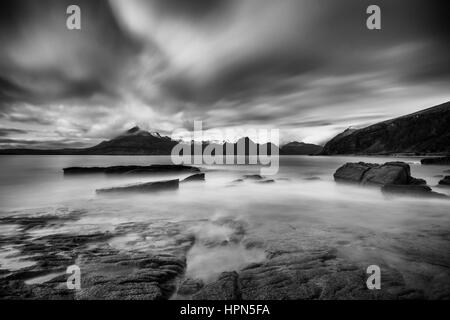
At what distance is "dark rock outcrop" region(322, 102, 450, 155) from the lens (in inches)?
4916

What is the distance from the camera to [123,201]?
13.5 metres

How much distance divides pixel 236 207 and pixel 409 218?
7.97 metres

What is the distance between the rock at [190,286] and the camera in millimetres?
4352

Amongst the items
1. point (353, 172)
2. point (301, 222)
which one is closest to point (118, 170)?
point (353, 172)

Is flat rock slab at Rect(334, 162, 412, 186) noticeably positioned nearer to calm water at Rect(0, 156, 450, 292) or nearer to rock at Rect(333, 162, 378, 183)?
rock at Rect(333, 162, 378, 183)

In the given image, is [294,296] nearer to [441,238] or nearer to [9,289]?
[9,289]

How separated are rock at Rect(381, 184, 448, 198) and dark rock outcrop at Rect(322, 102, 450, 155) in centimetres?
13891

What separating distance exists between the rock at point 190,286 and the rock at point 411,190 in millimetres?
15582

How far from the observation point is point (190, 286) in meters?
4.53

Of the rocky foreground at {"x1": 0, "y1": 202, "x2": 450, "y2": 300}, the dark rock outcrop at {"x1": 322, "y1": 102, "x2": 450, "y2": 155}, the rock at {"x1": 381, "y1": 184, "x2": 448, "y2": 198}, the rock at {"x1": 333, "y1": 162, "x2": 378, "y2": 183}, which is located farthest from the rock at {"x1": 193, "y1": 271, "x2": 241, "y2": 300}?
the dark rock outcrop at {"x1": 322, "y1": 102, "x2": 450, "y2": 155}

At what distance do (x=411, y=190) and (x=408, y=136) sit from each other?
529ft

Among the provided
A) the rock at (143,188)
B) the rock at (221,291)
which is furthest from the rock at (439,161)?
the rock at (221,291)

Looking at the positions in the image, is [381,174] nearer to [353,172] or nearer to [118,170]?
[353,172]
